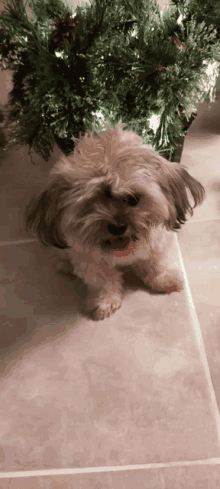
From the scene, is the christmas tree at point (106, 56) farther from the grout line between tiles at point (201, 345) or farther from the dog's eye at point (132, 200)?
the grout line between tiles at point (201, 345)

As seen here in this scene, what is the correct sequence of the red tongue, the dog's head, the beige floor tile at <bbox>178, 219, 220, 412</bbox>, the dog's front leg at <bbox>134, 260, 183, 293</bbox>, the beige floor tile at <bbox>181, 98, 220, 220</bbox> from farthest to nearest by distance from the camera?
the beige floor tile at <bbox>181, 98, 220, 220</bbox> < the dog's front leg at <bbox>134, 260, 183, 293</bbox> < the beige floor tile at <bbox>178, 219, 220, 412</bbox> < the red tongue < the dog's head

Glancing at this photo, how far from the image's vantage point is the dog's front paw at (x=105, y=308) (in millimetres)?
1052

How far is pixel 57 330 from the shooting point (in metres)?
1.06

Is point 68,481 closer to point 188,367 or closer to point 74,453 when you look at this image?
point 74,453

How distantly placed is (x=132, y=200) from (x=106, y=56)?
432mm

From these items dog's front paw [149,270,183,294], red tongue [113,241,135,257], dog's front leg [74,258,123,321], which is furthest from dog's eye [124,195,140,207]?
dog's front paw [149,270,183,294]

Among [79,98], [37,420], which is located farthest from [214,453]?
[79,98]

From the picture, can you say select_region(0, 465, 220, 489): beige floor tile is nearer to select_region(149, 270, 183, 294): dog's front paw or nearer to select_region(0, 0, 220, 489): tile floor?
select_region(0, 0, 220, 489): tile floor

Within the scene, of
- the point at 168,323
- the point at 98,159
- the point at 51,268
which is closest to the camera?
the point at 98,159

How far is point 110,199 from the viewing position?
30.8 inches

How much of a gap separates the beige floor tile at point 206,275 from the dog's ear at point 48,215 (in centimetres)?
47

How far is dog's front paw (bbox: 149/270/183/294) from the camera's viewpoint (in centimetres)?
108

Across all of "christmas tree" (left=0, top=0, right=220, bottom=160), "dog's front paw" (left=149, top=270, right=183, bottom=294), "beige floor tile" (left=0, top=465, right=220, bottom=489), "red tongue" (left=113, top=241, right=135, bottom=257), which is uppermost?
"christmas tree" (left=0, top=0, right=220, bottom=160)

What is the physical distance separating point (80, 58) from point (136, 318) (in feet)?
2.50
